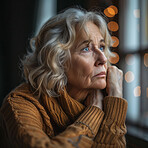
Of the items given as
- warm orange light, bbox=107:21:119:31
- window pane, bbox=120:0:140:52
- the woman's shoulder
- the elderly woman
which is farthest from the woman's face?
window pane, bbox=120:0:140:52

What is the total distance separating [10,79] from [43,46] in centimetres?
150

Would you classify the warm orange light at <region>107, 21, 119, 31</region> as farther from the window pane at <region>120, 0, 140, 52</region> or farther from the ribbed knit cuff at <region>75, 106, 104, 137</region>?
the ribbed knit cuff at <region>75, 106, 104, 137</region>

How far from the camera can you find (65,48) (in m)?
1.07

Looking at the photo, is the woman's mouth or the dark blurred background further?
the dark blurred background

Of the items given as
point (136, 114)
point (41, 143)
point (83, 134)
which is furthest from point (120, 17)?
point (41, 143)

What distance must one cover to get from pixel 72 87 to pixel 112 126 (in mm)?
377

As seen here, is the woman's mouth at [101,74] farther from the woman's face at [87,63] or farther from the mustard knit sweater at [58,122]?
the mustard knit sweater at [58,122]

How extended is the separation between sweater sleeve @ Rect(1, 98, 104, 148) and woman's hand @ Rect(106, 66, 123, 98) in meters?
0.17

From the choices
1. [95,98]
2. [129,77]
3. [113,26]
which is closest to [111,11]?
[113,26]

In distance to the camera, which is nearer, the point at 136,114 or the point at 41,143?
the point at 41,143

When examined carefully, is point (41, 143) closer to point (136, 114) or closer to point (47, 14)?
point (136, 114)

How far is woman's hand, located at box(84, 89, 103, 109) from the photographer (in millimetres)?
1084

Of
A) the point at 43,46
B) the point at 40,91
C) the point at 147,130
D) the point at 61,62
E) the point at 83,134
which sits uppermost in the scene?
the point at 43,46

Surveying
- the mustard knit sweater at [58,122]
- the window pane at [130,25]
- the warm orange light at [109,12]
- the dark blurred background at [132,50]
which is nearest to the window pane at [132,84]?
the dark blurred background at [132,50]
